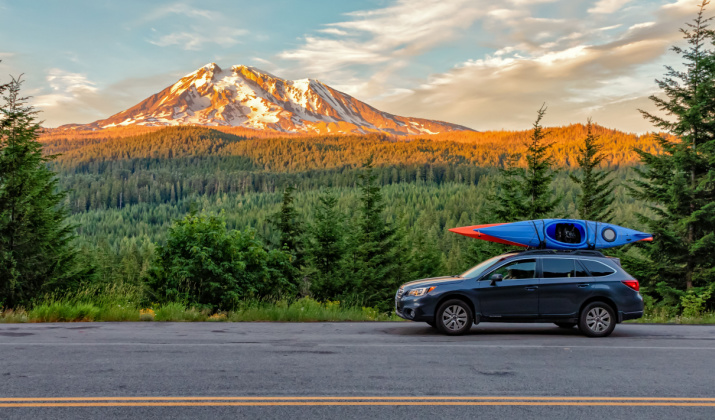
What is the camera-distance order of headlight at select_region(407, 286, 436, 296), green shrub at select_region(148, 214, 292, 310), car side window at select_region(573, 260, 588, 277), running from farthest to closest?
green shrub at select_region(148, 214, 292, 310), car side window at select_region(573, 260, 588, 277), headlight at select_region(407, 286, 436, 296)

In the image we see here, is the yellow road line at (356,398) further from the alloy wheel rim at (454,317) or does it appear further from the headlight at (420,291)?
the headlight at (420,291)

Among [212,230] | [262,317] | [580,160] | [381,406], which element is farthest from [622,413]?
[580,160]

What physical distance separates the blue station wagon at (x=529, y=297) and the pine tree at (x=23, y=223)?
15.2 m

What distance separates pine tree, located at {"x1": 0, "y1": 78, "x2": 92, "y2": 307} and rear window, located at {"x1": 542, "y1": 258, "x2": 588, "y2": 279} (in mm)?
17221

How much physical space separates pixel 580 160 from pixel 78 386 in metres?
41.5

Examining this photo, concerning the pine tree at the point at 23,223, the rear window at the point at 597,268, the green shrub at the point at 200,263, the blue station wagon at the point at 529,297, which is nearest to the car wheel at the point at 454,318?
the blue station wagon at the point at 529,297

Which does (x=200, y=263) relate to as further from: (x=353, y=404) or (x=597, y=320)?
(x=353, y=404)

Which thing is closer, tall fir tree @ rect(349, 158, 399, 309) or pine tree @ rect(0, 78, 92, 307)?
pine tree @ rect(0, 78, 92, 307)

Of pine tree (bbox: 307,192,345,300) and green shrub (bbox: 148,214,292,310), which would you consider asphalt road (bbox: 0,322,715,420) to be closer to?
green shrub (bbox: 148,214,292,310)

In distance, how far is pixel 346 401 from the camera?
546 centimetres

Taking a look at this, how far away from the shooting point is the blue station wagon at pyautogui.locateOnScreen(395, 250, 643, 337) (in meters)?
10.3

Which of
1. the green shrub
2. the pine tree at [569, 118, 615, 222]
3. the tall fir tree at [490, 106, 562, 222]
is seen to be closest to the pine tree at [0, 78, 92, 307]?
the green shrub

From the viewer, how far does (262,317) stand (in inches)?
508

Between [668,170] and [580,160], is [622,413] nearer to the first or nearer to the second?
[668,170]
